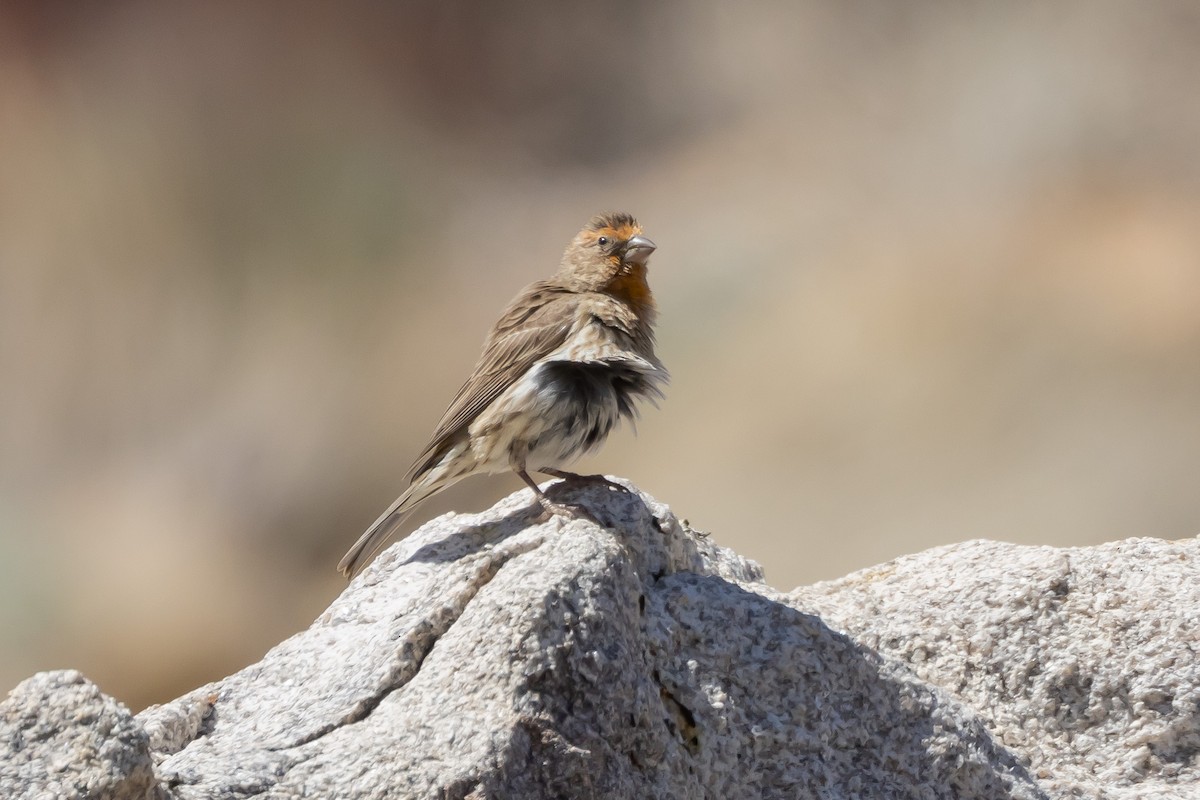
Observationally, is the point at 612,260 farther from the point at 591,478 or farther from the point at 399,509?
the point at 591,478

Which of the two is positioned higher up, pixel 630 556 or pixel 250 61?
pixel 250 61

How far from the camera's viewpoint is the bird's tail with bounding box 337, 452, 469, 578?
15.9 ft

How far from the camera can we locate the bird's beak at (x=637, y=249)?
5.46 metres

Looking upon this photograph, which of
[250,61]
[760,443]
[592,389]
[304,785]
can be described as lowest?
[304,785]

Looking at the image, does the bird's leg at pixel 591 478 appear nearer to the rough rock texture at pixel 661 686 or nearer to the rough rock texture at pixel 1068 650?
the rough rock texture at pixel 661 686

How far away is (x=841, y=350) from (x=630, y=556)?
9.39m

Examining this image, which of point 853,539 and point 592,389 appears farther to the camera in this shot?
point 853,539

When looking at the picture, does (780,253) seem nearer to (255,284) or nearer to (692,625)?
(255,284)

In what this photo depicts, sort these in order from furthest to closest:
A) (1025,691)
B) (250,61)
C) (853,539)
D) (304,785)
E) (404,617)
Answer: (250,61)
(853,539)
(1025,691)
(404,617)
(304,785)

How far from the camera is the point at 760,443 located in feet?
41.4

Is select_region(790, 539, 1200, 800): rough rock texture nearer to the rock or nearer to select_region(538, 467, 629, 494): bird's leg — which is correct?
select_region(538, 467, 629, 494): bird's leg

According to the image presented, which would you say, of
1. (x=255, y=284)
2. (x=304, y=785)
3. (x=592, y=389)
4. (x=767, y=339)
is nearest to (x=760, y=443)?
(x=767, y=339)

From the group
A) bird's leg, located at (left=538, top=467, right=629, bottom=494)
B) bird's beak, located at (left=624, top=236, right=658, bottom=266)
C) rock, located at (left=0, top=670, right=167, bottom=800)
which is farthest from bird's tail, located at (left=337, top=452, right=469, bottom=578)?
rock, located at (left=0, top=670, right=167, bottom=800)

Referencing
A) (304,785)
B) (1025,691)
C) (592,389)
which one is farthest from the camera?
(592,389)
